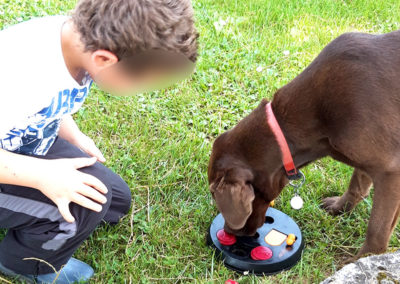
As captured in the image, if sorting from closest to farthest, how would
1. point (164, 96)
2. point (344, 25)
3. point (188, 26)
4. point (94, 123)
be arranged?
point (188, 26) < point (94, 123) < point (164, 96) < point (344, 25)

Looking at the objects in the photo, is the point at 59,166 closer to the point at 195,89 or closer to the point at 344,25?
the point at 195,89

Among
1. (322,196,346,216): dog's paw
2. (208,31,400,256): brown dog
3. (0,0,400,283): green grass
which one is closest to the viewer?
(208,31,400,256): brown dog

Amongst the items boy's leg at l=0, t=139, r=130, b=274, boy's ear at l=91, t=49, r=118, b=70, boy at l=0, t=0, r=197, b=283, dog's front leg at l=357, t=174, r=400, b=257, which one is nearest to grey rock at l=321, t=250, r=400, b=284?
dog's front leg at l=357, t=174, r=400, b=257

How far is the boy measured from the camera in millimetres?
2176

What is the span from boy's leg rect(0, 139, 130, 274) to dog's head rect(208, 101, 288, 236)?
26.5 inches

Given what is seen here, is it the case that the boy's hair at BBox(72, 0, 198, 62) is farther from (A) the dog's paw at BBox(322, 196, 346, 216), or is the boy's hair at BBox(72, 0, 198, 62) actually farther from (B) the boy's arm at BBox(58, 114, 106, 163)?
(A) the dog's paw at BBox(322, 196, 346, 216)

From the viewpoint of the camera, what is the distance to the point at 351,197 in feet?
10.8

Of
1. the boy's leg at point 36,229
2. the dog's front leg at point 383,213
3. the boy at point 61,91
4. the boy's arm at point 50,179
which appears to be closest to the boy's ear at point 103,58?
the boy at point 61,91

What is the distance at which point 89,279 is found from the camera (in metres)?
2.83

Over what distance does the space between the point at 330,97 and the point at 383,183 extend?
57 cm

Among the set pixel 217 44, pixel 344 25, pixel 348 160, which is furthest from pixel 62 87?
pixel 344 25

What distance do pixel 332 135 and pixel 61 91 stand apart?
1507 millimetres

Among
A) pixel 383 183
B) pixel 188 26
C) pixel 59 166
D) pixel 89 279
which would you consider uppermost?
pixel 188 26

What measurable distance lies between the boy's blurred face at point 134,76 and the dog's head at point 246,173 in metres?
0.66
